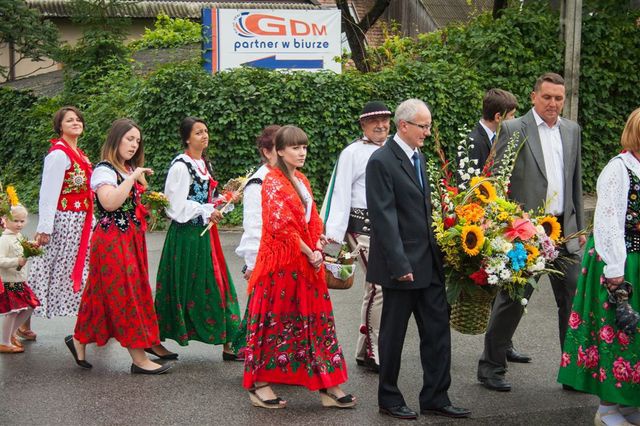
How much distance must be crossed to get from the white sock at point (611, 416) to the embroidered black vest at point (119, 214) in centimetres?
369

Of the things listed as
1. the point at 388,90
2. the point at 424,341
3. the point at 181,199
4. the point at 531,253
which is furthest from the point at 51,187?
the point at 388,90

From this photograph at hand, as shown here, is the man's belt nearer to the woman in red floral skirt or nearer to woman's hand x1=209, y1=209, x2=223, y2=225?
woman's hand x1=209, y1=209, x2=223, y2=225

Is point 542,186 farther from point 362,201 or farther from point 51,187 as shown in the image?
point 51,187

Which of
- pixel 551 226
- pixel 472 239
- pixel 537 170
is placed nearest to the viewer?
pixel 472 239

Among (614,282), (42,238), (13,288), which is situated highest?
(42,238)

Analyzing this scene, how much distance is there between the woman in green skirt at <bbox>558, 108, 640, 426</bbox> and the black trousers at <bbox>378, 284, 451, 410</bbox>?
825 mm

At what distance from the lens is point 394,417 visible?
6.43m

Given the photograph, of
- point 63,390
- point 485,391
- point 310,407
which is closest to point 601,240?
point 485,391

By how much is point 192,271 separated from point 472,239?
2620 mm

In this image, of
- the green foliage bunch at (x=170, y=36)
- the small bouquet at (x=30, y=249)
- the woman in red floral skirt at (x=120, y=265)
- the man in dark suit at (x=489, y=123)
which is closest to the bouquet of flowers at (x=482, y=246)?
the man in dark suit at (x=489, y=123)

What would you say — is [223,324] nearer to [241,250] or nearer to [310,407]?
[241,250]

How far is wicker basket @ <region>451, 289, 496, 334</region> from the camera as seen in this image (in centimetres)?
636

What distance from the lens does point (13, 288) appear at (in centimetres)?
817

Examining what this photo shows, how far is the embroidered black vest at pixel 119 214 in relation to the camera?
7363 mm
